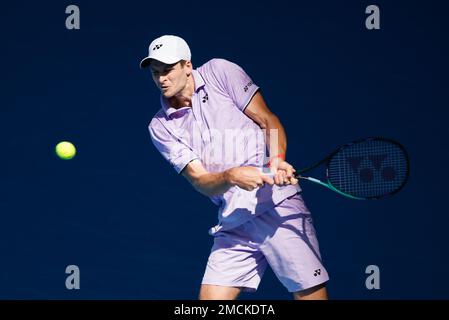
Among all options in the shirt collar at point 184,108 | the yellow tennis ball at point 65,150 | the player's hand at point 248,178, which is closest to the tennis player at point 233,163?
the shirt collar at point 184,108

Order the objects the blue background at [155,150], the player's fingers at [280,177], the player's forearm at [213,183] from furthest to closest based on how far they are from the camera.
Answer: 1. the blue background at [155,150]
2. the player's forearm at [213,183]
3. the player's fingers at [280,177]

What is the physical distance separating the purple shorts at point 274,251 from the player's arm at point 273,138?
0.25 m

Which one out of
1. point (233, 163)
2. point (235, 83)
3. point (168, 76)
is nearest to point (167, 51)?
point (168, 76)

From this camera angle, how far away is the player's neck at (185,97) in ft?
17.0

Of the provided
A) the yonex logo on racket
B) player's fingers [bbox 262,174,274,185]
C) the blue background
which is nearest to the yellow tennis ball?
the blue background

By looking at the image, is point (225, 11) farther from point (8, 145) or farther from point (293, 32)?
point (8, 145)

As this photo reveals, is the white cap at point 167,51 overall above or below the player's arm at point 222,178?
above

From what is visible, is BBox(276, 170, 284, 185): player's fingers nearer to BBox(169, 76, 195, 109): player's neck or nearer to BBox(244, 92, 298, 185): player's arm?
BBox(244, 92, 298, 185): player's arm

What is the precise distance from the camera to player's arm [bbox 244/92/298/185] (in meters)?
4.77

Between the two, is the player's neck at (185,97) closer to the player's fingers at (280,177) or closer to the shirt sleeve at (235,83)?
the shirt sleeve at (235,83)

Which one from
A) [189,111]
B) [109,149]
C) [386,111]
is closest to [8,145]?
[109,149]
